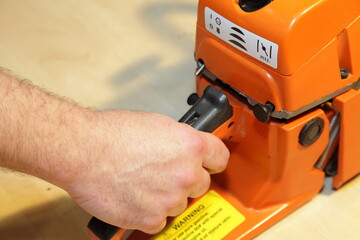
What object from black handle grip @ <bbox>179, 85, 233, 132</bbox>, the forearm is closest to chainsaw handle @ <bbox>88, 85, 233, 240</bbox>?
black handle grip @ <bbox>179, 85, 233, 132</bbox>

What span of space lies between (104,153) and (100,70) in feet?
1.78

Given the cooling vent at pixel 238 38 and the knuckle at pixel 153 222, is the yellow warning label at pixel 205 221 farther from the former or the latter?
the cooling vent at pixel 238 38

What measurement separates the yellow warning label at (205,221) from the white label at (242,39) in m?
0.29

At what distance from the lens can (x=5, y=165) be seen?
27.1 inches

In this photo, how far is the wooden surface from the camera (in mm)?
893

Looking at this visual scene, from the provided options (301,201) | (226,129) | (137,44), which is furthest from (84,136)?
(137,44)

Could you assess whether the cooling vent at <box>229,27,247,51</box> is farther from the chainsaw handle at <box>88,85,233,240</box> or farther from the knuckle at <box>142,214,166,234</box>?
the knuckle at <box>142,214,166,234</box>

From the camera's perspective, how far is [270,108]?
0.73 metres

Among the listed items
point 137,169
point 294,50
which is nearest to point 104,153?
point 137,169

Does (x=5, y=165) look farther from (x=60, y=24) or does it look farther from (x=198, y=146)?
(x=60, y=24)

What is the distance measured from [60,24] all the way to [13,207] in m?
0.56

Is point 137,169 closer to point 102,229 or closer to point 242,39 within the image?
point 102,229

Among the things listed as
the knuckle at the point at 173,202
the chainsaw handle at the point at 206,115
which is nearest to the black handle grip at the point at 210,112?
the chainsaw handle at the point at 206,115

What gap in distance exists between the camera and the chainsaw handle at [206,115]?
2.45 feet
